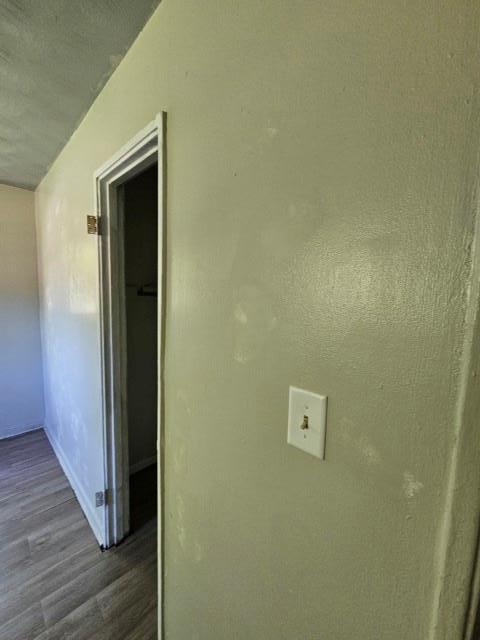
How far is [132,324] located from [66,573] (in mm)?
1575

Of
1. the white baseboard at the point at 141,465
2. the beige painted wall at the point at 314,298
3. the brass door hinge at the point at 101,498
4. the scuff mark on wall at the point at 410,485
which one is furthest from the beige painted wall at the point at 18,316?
the scuff mark on wall at the point at 410,485

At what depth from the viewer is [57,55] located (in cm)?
110

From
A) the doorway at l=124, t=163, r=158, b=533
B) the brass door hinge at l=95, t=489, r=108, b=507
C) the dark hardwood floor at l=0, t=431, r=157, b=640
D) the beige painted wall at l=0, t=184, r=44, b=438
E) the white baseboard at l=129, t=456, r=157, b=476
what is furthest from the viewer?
the beige painted wall at l=0, t=184, r=44, b=438

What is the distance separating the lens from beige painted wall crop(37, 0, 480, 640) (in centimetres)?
39

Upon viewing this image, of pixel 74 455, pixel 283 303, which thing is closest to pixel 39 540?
pixel 74 455

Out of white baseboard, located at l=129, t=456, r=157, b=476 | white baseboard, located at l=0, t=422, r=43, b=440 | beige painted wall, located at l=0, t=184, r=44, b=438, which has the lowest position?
white baseboard, located at l=129, t=456, r=157, b=476

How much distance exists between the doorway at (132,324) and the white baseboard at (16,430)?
1.41m

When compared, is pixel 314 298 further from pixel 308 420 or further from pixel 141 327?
pixel 141 327

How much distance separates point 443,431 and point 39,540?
231 cm

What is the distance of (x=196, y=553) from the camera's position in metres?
0.87

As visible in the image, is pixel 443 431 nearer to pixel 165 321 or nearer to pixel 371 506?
pixel 371 506

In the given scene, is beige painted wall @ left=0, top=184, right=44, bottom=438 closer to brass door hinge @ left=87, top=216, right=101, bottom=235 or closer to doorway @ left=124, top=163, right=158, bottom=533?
doorway @ left=124, top=163, right=158, bottom=533

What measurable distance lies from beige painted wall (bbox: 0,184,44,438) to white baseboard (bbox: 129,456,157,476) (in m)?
1.43

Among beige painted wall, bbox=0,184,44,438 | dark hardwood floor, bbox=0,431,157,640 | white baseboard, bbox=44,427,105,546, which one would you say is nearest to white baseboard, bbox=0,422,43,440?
beige painted wall, bbox=0,184,44,438
